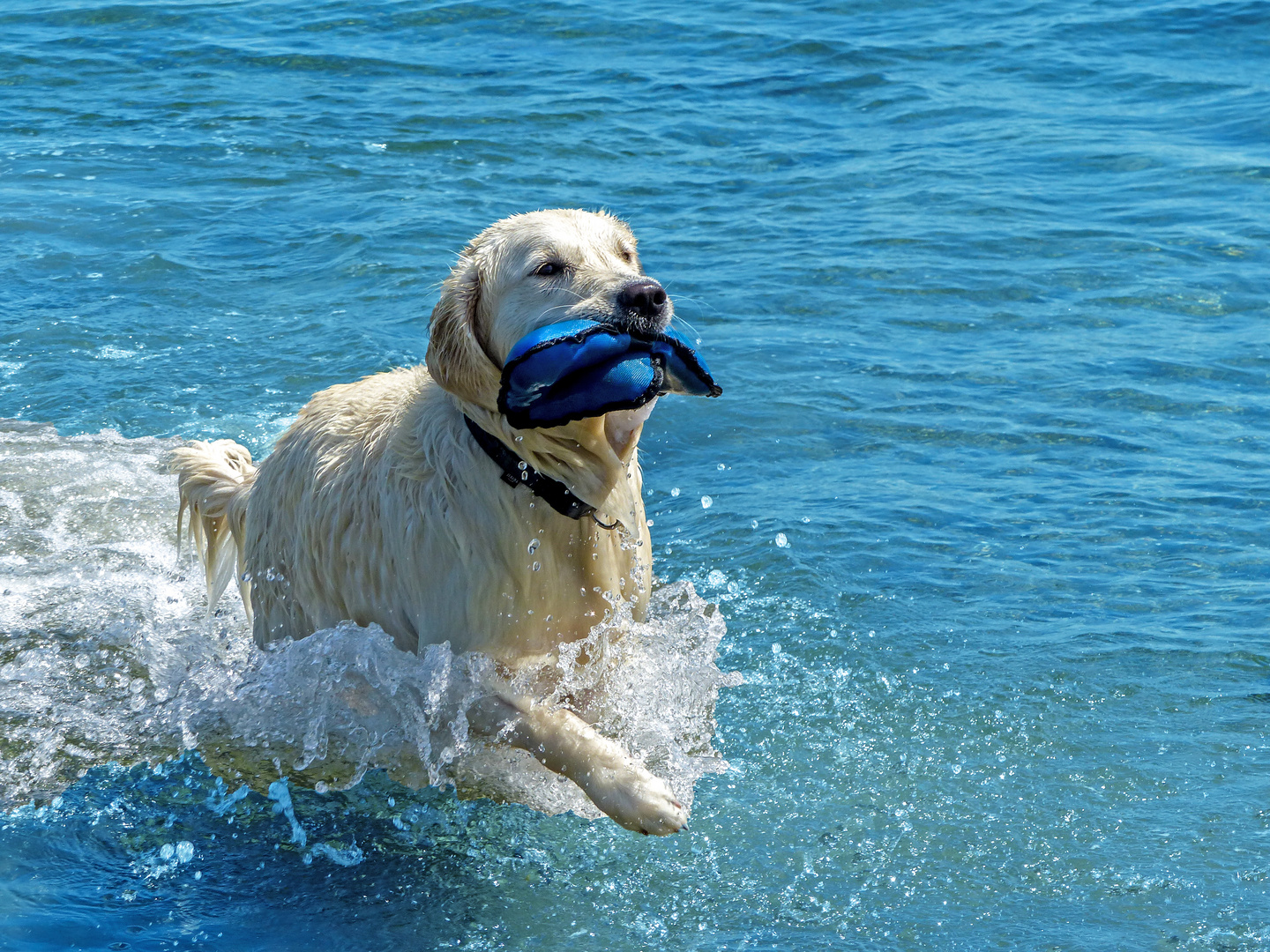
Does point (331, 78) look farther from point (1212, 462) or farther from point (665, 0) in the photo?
point (1212, 462)

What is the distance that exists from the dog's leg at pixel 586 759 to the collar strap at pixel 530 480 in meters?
0.66

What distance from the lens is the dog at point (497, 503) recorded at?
4.70 metres

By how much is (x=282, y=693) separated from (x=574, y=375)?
6.98ft

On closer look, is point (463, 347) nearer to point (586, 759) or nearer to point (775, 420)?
point (586, 759)

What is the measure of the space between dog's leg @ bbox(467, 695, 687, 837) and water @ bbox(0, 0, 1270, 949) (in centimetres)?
50

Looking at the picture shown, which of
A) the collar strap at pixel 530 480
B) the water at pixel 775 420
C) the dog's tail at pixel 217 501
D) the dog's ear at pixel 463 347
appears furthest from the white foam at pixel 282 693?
the dog's ear at pixel 463 347

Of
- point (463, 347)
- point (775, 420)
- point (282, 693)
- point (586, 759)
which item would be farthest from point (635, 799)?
point (775, 420)

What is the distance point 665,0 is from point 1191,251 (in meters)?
9.85

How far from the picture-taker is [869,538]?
7324 millimetres

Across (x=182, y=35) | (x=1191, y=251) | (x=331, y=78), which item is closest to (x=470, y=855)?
(x=1191, y=251)

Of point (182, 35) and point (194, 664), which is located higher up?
point (182, 35)

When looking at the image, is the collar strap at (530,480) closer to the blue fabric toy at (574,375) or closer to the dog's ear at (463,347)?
the dog's ear at (463,347)

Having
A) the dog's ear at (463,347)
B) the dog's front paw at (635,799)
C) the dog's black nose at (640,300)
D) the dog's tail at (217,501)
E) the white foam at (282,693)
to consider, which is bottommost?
the white foam at (282,693)

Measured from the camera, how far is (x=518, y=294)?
15.5ft
